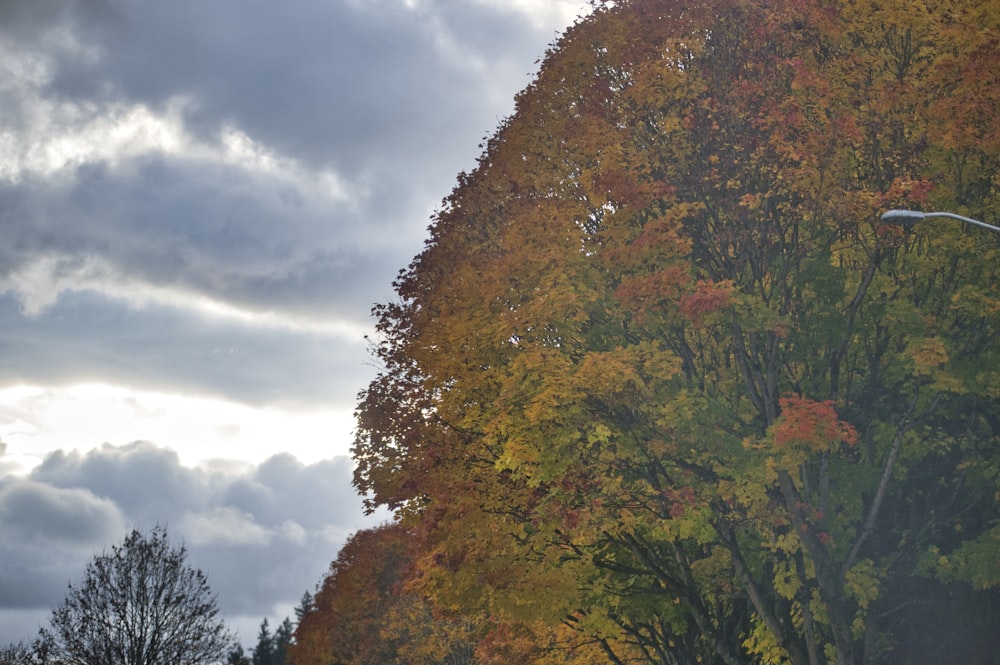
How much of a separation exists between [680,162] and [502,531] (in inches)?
294

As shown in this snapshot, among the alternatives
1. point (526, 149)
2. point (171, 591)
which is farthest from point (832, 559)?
point (171, 591)

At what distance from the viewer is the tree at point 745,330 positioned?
1625 centimetres

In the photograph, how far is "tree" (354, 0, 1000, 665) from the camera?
16.2 meters

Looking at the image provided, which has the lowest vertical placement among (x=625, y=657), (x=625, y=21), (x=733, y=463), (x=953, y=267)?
(x=625, y=657)

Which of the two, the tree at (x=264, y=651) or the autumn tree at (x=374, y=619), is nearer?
the autumn tree at (x=374, y=619)

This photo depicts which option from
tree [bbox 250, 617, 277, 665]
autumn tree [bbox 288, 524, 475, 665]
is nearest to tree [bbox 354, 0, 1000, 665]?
autumn tree [bbox 288, 524, 475, 665]

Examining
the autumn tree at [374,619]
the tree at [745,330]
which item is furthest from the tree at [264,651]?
the tree at [745,330]

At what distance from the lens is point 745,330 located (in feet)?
55.3

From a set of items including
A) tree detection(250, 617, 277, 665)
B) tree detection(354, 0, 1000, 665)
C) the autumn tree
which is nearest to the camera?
tree detection(354, 0, 1000, 665)

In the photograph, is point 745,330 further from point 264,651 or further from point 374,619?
point 264,651

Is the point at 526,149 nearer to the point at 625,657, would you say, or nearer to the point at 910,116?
the point at 910,116

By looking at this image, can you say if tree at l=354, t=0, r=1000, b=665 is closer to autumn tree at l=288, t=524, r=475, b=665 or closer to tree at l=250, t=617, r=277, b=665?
autumn tree at l=288, t=524, r=475, b=665

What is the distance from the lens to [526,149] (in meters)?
20.0

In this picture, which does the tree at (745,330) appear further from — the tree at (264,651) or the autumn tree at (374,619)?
the tree at (264,651)
